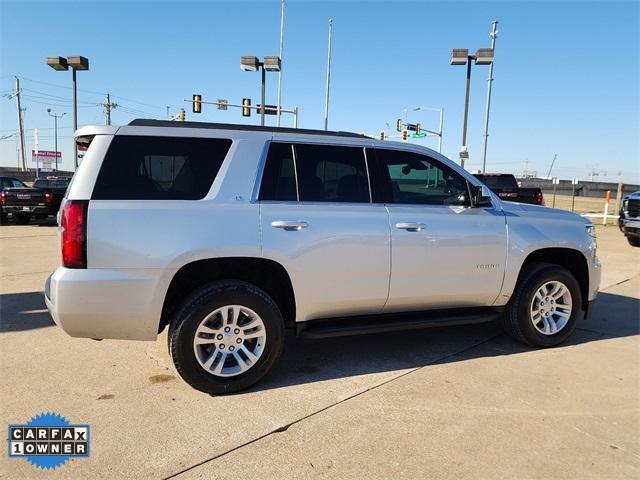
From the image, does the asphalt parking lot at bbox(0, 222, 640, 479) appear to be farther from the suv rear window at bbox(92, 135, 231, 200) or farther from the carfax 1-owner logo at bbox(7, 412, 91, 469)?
the suv rear window at bbox(92, 135, 231, 200)

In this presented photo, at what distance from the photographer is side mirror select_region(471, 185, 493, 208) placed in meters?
4.30

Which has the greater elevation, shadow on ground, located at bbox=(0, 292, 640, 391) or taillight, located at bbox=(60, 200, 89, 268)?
taillight, located at bbox=(60, 200, 89, 268)

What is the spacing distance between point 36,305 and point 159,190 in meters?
3.56

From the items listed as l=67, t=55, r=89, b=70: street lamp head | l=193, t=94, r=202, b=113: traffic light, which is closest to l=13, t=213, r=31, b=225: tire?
l=67, t=55, r=89, b=70: street lamp head

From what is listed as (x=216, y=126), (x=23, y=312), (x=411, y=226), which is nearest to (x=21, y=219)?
(x=23, y=312)

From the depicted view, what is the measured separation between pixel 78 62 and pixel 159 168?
74.5 ft

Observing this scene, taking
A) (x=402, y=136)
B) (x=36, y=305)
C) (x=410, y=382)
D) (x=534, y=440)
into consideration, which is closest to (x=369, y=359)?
(x=410, y=382)

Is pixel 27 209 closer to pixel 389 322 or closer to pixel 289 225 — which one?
pixel 289 225

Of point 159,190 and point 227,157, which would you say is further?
point 227,157

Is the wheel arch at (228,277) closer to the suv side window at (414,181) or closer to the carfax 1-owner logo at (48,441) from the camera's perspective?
the carfax 1-owner logo at (48,441)

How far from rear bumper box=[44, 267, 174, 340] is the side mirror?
2.76m

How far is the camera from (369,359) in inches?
171

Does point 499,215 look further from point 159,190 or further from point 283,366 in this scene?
point 159,190

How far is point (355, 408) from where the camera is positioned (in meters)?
3.38
